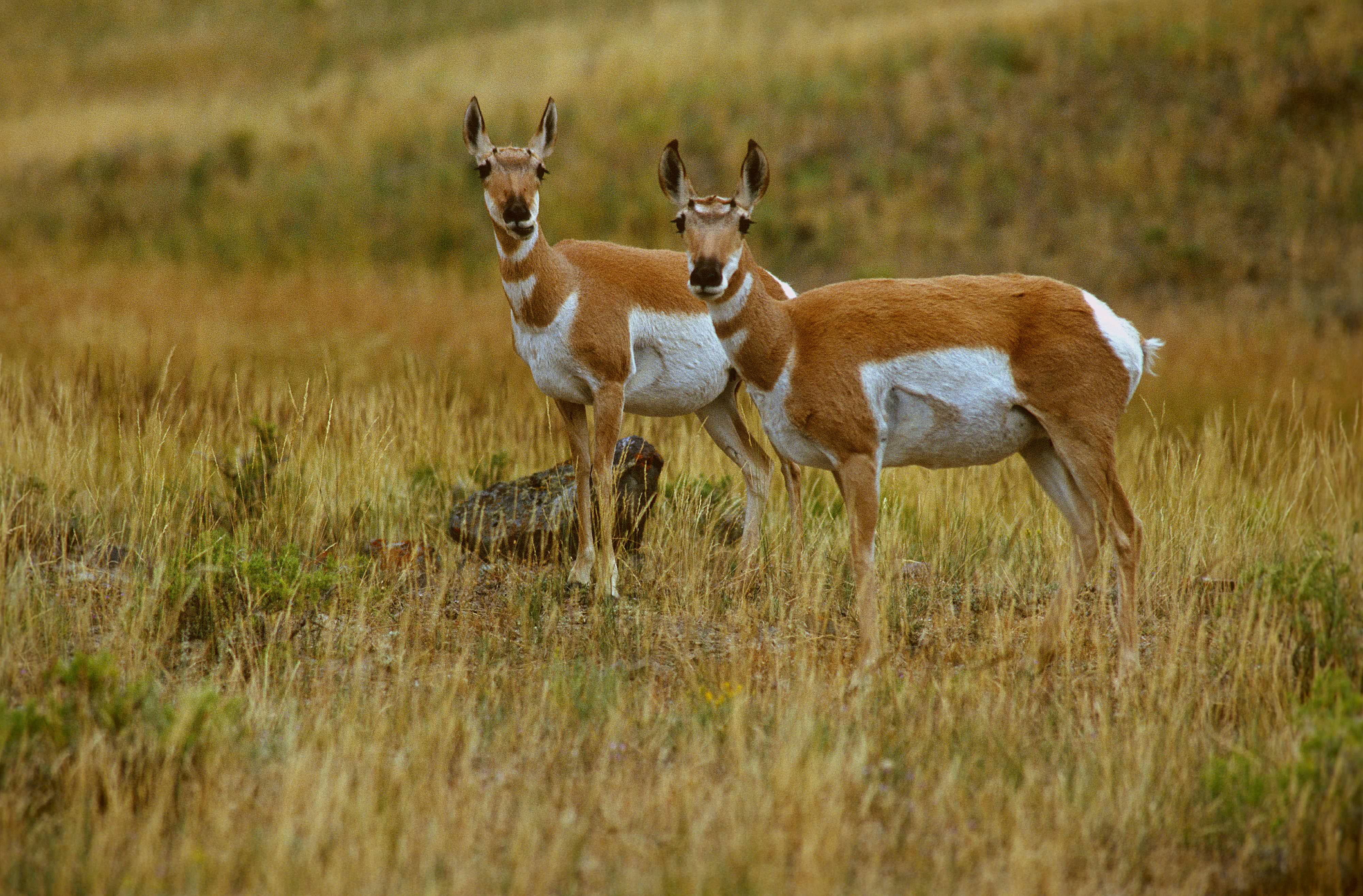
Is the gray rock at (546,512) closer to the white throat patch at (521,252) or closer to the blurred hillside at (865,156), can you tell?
the white throat patch at (521,252)

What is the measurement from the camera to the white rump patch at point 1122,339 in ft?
18.4

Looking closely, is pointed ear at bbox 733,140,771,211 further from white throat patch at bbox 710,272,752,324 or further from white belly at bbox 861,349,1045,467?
white belly at bbox 861,349,1045,467

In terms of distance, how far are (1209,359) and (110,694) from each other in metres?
12.5

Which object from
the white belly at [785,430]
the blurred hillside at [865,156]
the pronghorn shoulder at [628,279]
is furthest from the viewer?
the blurred hillside at [865,156]

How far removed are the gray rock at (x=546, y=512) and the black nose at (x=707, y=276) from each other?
2.19 metres

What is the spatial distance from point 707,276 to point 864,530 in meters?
1.39

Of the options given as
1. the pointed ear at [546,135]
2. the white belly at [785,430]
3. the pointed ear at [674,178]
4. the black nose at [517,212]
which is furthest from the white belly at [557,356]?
the white belly at [785,430]

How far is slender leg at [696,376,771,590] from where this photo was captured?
777 centimetres

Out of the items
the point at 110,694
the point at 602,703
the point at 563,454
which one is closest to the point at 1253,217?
the point at 563,454

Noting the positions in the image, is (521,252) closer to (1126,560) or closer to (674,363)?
(674,363)

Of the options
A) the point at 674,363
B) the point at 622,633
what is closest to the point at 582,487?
the point at 674,363

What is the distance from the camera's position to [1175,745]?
4.88 meters

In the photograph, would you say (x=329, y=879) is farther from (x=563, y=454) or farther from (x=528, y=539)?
(x=563, y=454)

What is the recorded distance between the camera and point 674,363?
7254 mm
